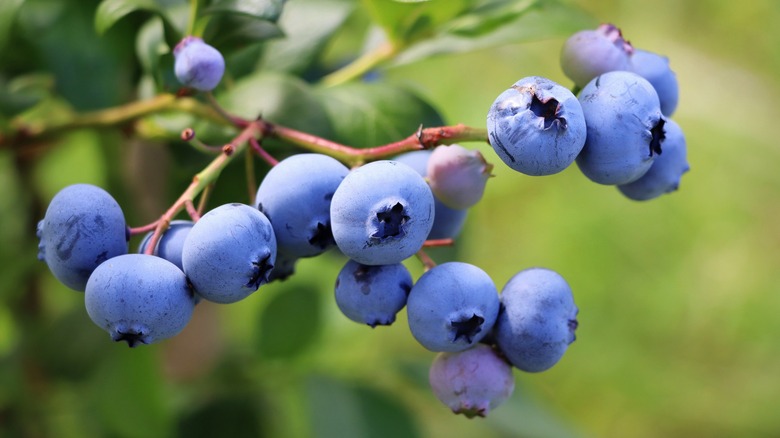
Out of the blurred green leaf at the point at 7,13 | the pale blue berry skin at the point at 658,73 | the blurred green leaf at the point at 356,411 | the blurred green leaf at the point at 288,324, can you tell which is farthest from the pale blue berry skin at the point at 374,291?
the blurred green leaf at the point at 288,324

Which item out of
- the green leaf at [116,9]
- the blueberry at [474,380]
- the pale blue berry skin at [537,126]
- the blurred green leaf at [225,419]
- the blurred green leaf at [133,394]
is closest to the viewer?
the pale blue berry skin at [537,126]

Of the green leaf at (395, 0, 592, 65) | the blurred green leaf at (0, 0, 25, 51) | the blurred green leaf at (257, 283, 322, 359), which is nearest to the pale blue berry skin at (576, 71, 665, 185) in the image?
the green leaf at (395, 0, 592, 65)

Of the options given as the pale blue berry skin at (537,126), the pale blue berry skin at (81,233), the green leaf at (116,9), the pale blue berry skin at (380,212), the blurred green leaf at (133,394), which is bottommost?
the blurred green leaf at (133,394)

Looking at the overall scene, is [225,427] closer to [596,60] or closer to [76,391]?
[76,391]

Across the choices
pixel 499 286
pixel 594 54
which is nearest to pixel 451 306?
pixel 594 54

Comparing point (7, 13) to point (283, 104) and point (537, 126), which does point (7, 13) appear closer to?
point (283, 104)

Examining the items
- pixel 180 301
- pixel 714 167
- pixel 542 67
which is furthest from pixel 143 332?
pixel 714 167

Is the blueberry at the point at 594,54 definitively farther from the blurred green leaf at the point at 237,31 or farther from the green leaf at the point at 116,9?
the green leaf at the point at 116,9
